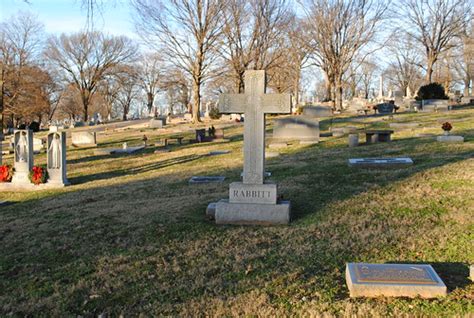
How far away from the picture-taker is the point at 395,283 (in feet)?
12.1

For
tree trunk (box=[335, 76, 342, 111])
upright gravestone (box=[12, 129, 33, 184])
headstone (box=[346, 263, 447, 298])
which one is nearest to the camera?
headstone (box=[346, 263, 447, 298])

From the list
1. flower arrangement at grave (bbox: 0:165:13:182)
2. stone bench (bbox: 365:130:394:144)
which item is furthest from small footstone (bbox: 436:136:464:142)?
flower arrangement at grave (bbox: 0:165:13:182)

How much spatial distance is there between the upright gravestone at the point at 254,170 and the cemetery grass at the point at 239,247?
0.28 meters

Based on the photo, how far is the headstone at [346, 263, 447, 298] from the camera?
3639mm

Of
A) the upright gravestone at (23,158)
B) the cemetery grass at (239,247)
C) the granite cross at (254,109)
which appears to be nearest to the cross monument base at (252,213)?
the cemetery grass at (239,247)

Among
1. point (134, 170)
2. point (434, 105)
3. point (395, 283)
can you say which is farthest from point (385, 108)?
point (395, 283)

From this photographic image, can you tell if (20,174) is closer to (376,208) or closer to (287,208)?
(287,208)

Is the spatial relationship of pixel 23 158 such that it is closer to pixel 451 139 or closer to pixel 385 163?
pixel 385 163

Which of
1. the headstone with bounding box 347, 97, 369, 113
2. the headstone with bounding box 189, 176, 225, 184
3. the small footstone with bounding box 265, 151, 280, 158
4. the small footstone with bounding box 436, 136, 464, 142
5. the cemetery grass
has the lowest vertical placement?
the cemetery grass

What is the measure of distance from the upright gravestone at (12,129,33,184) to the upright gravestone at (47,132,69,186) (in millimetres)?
763

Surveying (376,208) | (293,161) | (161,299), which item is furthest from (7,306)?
(293,161)

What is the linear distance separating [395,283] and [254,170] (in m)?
3.29

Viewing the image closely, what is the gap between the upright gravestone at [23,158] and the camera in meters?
13.1

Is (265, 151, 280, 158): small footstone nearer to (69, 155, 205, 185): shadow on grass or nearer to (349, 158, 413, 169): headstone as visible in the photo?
(69, 155, 205, 185): shadow on grass
